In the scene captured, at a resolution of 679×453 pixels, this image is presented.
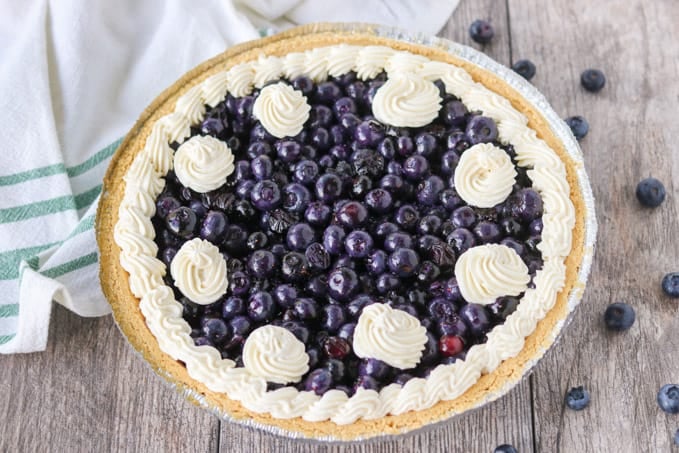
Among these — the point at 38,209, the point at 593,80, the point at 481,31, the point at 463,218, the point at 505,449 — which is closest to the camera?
the point at 463,218

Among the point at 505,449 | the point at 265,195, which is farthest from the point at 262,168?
the point at 505,449

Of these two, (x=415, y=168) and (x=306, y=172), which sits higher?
(x=415, y=168)

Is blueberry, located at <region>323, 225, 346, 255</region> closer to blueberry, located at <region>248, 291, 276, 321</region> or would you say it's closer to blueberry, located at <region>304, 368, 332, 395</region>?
blueberry, located at <region>248, 291, 276, 321</region>

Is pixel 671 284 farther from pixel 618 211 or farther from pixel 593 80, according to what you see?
pixel 593 80

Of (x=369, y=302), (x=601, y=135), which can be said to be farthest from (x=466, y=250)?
(x=601, y=135)

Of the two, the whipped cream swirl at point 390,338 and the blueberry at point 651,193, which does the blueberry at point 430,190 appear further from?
the blueberry at point 651,193

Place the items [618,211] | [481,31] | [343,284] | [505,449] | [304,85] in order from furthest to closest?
[481,31]
[618,211]
[304,85]
[505,449]
[343,284]

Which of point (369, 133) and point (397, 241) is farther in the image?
point (369, 133)

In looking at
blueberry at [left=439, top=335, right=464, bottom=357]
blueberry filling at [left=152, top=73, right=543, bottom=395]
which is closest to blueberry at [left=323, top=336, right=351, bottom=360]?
blueberry filling at [left=152, top=73, right=543, bottom=395]
